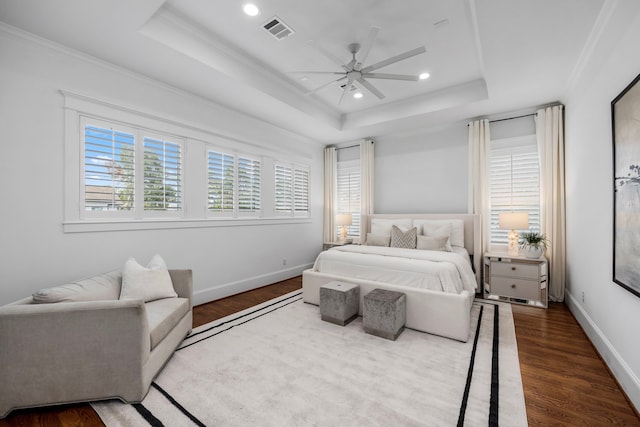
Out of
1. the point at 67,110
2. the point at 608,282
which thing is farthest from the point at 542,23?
the point at 67,110

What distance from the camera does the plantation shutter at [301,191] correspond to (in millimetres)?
5426

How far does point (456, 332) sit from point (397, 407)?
1.21 metres

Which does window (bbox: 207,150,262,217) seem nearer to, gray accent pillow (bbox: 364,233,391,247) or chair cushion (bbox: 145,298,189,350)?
chair cushion (bbox: 145,298,189,350)

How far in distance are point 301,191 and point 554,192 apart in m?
3.99

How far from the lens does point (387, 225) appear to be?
4.75 metres

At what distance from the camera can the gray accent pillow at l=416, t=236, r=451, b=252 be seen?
3.88 meters

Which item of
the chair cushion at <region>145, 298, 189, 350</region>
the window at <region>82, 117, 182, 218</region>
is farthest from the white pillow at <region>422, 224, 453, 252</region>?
the window at <region>82, 117, 182, 218</region>

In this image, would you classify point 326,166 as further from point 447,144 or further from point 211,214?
point 211,214

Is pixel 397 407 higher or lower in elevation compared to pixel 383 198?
lower

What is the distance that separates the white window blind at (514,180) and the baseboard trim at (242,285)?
11.5ft

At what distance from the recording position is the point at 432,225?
4.38m

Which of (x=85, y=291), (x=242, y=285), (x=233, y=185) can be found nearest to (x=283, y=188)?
(x=233, y=185)

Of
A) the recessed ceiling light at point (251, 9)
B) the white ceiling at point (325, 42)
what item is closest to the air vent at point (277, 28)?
the white ceiling at point (325, 42)

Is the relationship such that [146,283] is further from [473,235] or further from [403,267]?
[473,235]
